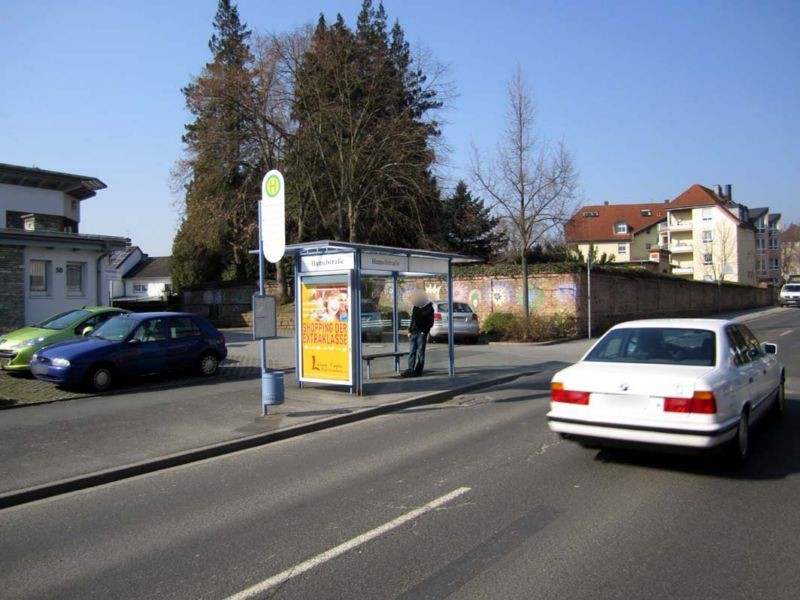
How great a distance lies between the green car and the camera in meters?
13.1

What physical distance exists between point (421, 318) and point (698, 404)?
7796mm

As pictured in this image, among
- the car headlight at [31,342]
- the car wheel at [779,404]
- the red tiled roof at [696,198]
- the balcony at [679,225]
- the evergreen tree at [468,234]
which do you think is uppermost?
the red tiled roof at [696,198]

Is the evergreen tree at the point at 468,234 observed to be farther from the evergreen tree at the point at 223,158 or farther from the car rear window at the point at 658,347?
the car rear window at the point at 658,347

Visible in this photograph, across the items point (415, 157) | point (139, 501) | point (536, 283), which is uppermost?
point (415, 157)

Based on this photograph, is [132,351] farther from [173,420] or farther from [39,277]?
[39,277]

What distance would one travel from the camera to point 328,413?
9.76m

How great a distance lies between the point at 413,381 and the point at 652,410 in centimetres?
753

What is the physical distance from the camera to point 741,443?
6.15m

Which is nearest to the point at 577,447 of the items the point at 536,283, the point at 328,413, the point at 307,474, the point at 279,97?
the point at 307,474

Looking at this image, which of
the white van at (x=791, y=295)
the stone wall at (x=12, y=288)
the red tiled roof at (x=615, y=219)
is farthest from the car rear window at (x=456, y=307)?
the red tiled roof at (x=615, y=219)

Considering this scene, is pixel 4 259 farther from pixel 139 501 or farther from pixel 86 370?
pixel 139 501

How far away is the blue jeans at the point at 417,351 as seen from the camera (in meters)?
13.4

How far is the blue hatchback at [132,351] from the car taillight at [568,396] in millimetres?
9034

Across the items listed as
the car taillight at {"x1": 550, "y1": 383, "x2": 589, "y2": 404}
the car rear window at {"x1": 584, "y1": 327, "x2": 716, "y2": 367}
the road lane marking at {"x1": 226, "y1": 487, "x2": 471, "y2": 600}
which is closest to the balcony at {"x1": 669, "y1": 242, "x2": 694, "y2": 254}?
the car rear window at {"x1": 584, "y1": 327, "x2": 716, "y2": 367}
